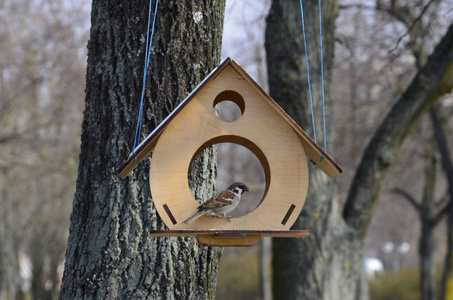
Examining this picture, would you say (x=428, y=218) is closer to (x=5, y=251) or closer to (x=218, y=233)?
(x=218, y=233)

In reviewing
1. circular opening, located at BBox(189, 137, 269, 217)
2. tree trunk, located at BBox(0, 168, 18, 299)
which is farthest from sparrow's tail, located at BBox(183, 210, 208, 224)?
tree trunk, located at BBox(0, 168, 18, 299)

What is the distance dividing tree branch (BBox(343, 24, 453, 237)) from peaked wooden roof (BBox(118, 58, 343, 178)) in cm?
338

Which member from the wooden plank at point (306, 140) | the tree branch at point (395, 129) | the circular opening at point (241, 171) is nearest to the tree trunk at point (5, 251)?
the circular opening at point (241, 171)

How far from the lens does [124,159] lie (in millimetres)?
3275

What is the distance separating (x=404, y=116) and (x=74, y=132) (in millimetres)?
12698

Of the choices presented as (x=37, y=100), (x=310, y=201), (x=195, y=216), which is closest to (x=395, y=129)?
(x=310, y=201)

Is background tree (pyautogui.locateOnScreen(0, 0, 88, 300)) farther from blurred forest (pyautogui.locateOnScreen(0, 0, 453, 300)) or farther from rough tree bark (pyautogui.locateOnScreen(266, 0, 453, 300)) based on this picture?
rough tree bark (pyautogui.locateOnScreen(266, 0, 453, 300))

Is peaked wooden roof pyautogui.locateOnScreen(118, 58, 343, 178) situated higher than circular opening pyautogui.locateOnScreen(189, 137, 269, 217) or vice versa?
circular opening pyautogui.locateOnScreen(189, 137, 269, 217)

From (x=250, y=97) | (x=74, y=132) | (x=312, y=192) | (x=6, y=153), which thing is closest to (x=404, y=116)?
(x=312, y=192)

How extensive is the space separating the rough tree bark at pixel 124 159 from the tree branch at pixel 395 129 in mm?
3349

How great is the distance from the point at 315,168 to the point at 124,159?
327 centimetres

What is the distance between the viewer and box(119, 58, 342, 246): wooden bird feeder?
280 centimetres

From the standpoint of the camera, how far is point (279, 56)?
6.27m

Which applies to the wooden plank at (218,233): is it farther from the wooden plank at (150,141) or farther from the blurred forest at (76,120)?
the blurred forest at (76,120)
